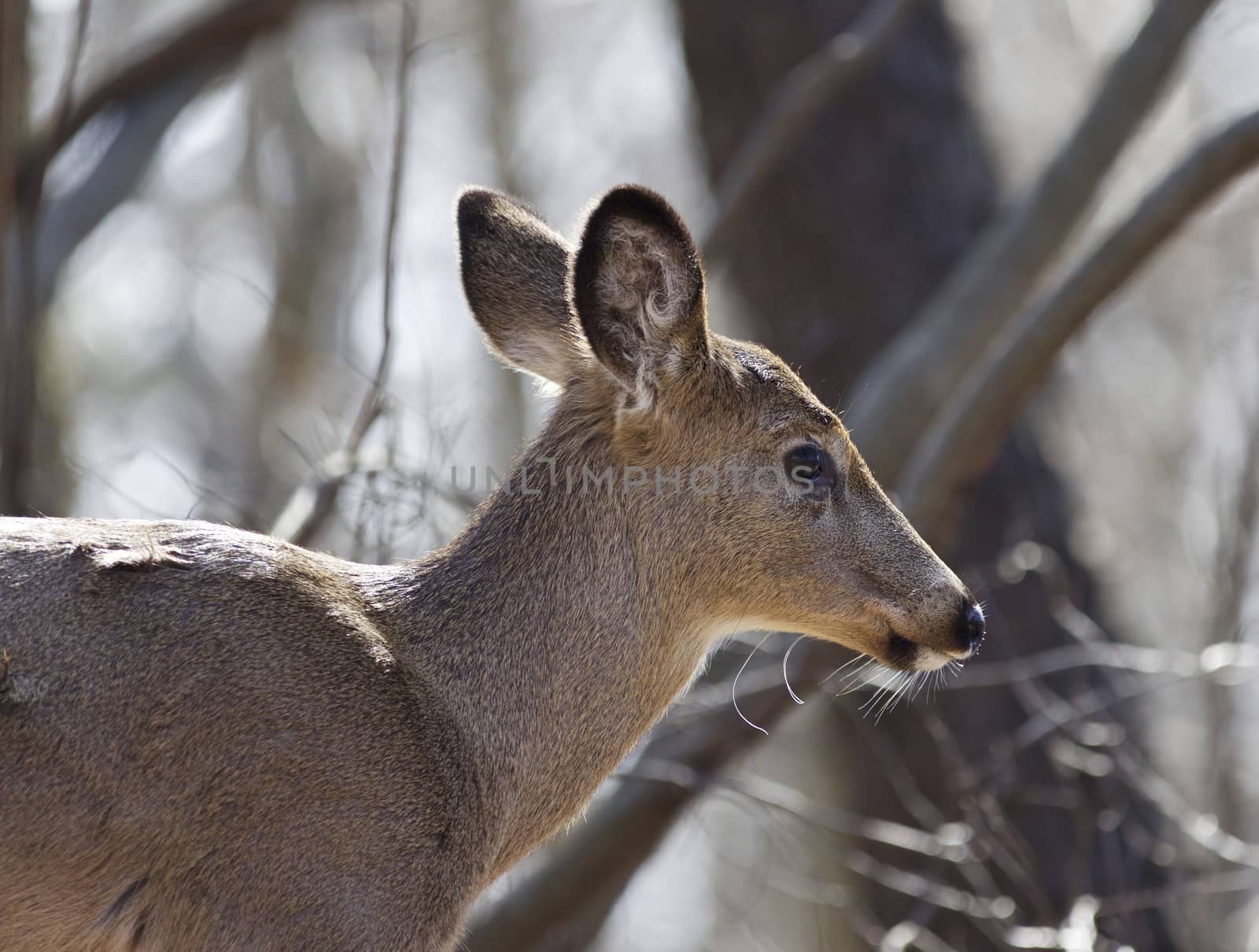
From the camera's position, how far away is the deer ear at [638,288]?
4.88 metres

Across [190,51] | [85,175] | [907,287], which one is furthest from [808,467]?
[190,51]

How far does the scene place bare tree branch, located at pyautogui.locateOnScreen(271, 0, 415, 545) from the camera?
6.50m

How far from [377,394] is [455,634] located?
2.25m

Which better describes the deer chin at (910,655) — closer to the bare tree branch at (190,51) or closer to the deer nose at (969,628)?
the deer nose at (969,628)

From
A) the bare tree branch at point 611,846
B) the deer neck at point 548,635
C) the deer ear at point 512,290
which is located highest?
the deer ear at point 512,290

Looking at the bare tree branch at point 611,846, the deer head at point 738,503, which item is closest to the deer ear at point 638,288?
the deer head at point 738,503

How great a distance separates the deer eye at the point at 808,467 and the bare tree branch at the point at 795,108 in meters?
4.09

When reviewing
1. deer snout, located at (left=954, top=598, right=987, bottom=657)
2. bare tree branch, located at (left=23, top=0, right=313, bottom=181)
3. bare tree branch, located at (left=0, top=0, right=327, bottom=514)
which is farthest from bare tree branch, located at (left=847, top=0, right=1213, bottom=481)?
bare tree branch, located at (left=23, top=0, right=313, bottom=181)

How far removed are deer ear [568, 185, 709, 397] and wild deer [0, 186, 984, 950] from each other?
11 mm

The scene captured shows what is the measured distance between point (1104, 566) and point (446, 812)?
6597 millimetres

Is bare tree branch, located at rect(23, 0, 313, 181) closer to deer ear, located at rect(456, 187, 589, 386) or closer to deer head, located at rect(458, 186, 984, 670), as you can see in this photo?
deer ear, located at rect(456, 187, 589, 386)

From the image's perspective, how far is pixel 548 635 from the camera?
510cm

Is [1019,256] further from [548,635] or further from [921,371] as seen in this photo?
[548,635]

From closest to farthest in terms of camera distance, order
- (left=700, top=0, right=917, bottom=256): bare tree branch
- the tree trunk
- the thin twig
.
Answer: the thin twig → (left=700, top=0, right=917, bottom=256): bare tree branch → the tree trunk
